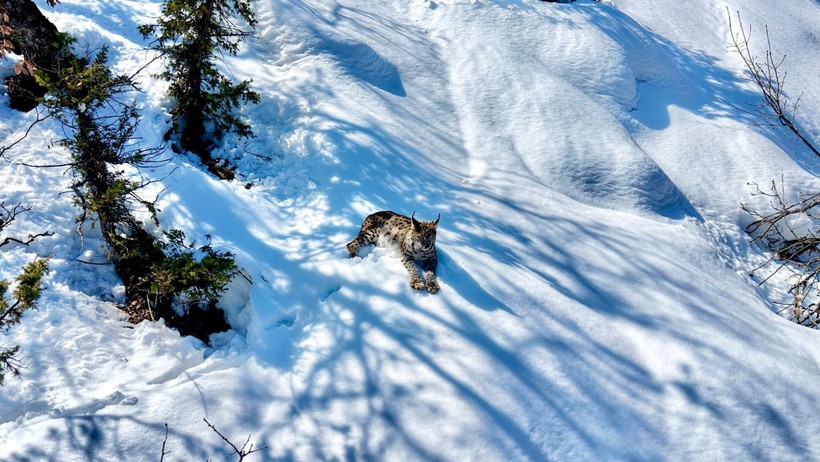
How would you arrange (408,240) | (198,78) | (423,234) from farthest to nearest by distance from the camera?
(198,78)
(408,240)
(423,234)

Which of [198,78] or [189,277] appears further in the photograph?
[198,78]

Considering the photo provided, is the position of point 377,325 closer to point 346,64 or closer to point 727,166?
point 346,64

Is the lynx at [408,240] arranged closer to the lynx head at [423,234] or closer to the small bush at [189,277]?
the lynx head at [423,234]

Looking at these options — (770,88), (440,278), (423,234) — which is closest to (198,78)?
(423,234)

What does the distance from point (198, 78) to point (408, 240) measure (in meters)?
5.71

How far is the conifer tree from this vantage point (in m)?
9.34

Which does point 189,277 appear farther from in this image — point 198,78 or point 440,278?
point 198,78

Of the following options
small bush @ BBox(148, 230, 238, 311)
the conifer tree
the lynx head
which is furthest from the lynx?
the conifer tree

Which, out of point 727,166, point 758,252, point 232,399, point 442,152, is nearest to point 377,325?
point 232,399

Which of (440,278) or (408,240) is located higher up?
(408,240)

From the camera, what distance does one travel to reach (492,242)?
8.38 m

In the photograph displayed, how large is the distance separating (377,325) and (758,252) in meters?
8.99

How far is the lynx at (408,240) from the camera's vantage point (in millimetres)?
7211

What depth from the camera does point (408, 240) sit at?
741 cm
